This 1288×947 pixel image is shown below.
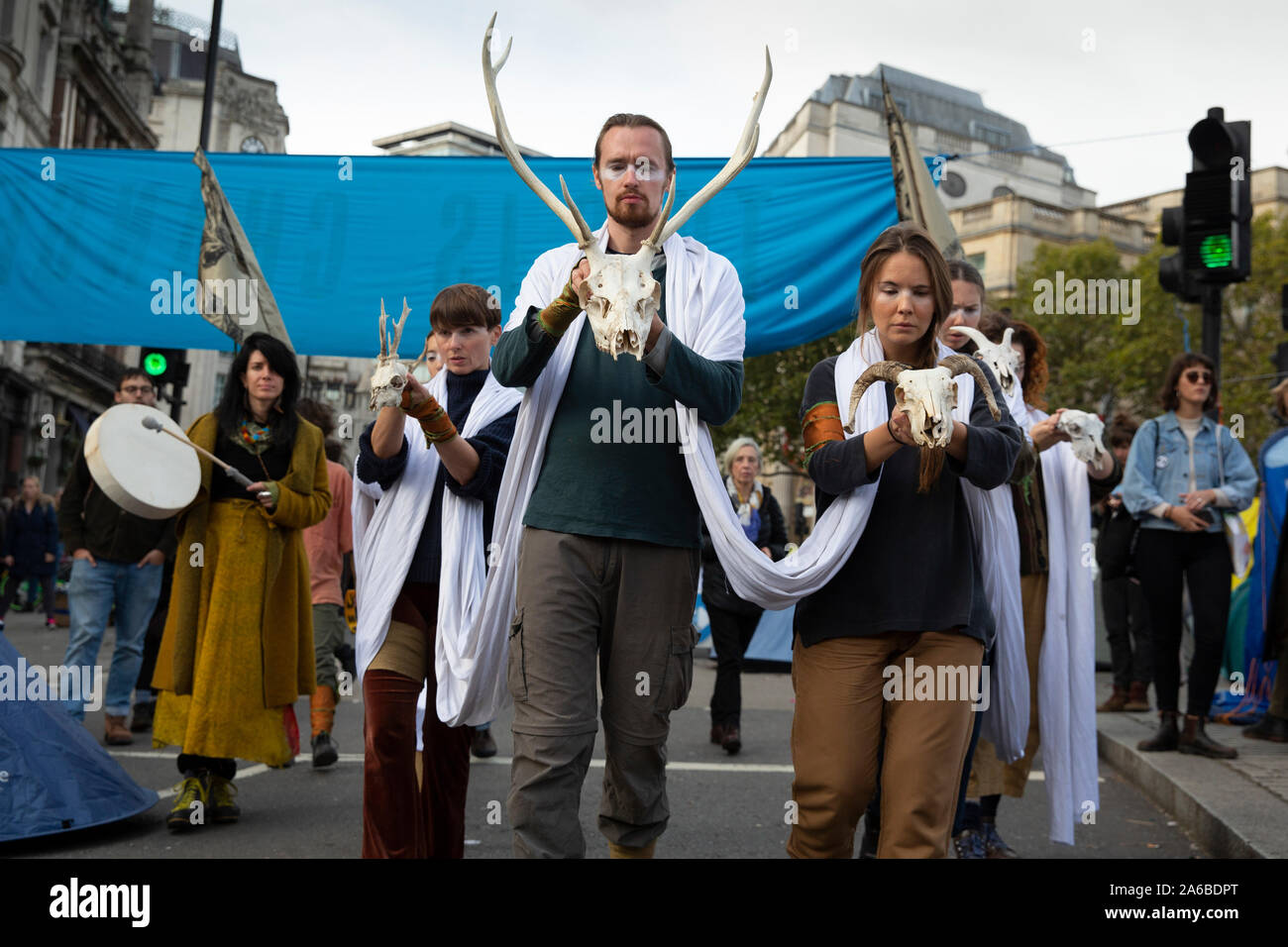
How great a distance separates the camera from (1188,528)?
20.7 ft

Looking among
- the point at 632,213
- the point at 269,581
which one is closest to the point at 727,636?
the point at 269,581

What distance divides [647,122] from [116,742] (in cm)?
546

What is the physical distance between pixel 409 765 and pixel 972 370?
2083mm

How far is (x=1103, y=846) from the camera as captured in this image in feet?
17.0

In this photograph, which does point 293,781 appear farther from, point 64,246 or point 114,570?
point 64,246

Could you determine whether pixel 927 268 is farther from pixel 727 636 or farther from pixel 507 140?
pixel 727 636

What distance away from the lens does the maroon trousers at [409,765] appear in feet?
12.4

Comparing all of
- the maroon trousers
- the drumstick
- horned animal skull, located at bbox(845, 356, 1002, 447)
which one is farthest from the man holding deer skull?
the drumstick

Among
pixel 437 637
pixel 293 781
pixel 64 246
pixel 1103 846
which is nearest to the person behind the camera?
pixel 437 637

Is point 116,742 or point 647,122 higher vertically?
point 647,122

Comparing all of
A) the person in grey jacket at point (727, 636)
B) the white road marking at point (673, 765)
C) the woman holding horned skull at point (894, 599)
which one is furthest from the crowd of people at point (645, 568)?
the person in grey jacket at point (727, 636)
